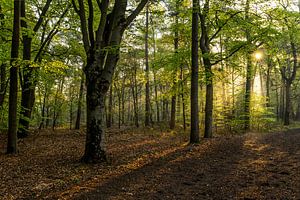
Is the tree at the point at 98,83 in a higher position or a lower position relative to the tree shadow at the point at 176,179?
higher

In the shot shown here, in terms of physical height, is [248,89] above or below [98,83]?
above

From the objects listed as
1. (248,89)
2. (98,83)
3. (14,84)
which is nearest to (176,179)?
(98,83)

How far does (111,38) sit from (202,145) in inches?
245

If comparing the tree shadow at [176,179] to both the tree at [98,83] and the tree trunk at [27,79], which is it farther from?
the tree trunk at [27,79]

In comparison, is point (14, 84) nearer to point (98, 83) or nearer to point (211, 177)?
point (98, 83)

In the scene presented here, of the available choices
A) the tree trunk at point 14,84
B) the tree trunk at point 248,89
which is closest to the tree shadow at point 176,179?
the tree trunk at point 14,84

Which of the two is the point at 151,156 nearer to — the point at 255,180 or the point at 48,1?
the point at 255,180

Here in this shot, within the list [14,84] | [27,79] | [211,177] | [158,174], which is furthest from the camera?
[27,79]

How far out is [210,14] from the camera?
14867 mm

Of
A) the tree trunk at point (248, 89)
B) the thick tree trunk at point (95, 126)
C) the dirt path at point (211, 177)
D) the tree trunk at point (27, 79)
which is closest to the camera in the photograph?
the dirt path at point (211, 177)

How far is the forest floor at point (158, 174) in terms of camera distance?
6.50 metres

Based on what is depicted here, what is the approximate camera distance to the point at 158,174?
8133 mm

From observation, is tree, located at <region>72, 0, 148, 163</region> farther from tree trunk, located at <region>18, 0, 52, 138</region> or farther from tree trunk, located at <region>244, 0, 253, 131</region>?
tree trunk, located at <region>244, 0, 253, 131</region>

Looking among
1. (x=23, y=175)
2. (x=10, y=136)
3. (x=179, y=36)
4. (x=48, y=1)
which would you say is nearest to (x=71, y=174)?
(x=23, y=175)
